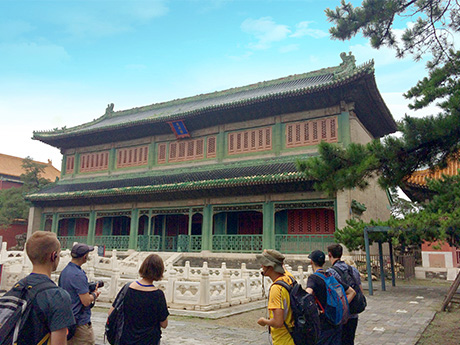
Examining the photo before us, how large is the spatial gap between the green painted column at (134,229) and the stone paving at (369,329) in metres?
11.1

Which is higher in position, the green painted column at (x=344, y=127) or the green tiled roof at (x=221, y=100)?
the green tiled roof at (x=221, y=100)

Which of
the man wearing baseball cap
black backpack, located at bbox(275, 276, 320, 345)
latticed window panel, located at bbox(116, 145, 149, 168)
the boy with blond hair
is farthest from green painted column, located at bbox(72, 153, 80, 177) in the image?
the boy with blond hair

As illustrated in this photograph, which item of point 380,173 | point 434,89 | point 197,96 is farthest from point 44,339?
point 197,96

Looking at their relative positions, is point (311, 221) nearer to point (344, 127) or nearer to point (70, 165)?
point (344, 127)

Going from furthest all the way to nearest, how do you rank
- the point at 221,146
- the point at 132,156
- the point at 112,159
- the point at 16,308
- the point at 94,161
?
the point at 94,161 < the point at 112,159 < the point at 132,156 < the point at 221,146 < the point at 16,308

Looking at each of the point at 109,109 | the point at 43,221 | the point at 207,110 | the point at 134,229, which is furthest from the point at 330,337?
the point at 109,109

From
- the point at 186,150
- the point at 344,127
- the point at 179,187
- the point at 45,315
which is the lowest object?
the point at 45,315

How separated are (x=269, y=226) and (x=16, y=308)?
15351 millimetres

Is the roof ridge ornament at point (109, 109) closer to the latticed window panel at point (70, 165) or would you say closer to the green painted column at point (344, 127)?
the latticed window panel at point (70, 165)

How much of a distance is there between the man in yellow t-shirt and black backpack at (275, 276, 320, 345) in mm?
35

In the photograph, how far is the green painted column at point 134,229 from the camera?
20281mm

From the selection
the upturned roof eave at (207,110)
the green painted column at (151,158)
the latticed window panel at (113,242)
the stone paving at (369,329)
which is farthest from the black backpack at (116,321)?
the green painted column at (151,158)

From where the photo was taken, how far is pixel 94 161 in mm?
23719

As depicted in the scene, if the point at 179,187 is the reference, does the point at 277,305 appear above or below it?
below
